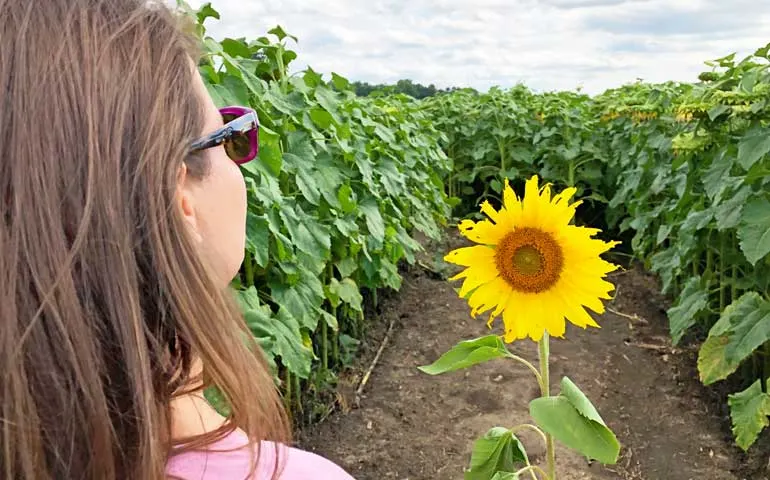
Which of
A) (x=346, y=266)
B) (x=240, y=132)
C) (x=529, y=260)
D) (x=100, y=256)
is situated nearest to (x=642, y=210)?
(x=346, y=266)

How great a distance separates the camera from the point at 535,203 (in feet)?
4.29

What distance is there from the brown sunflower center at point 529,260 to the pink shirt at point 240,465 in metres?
0.52

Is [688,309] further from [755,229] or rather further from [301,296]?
[301,296]

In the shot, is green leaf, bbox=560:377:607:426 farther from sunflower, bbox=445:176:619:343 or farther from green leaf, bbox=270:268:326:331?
green leaf, bbox=270:268:326:331

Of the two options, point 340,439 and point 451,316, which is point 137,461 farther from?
point 451,316

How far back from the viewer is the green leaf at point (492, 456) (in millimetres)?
1364

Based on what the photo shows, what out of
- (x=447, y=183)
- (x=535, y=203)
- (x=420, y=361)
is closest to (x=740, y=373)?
(x=420, y=361)

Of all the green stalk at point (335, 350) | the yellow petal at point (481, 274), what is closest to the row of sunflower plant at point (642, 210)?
the yellow petal at point (481, 274)

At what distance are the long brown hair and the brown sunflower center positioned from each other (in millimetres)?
658

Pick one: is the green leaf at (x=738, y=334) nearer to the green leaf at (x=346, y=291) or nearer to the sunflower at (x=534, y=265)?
the green leaf at (x=346, y=291)

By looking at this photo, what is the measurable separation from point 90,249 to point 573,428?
0.74m

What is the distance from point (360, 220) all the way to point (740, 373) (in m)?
1.85

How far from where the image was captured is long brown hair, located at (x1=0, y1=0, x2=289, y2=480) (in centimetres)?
67

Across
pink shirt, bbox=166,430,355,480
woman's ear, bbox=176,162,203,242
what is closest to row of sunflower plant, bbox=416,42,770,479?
pink shirt, bbox=166,430,355,480
